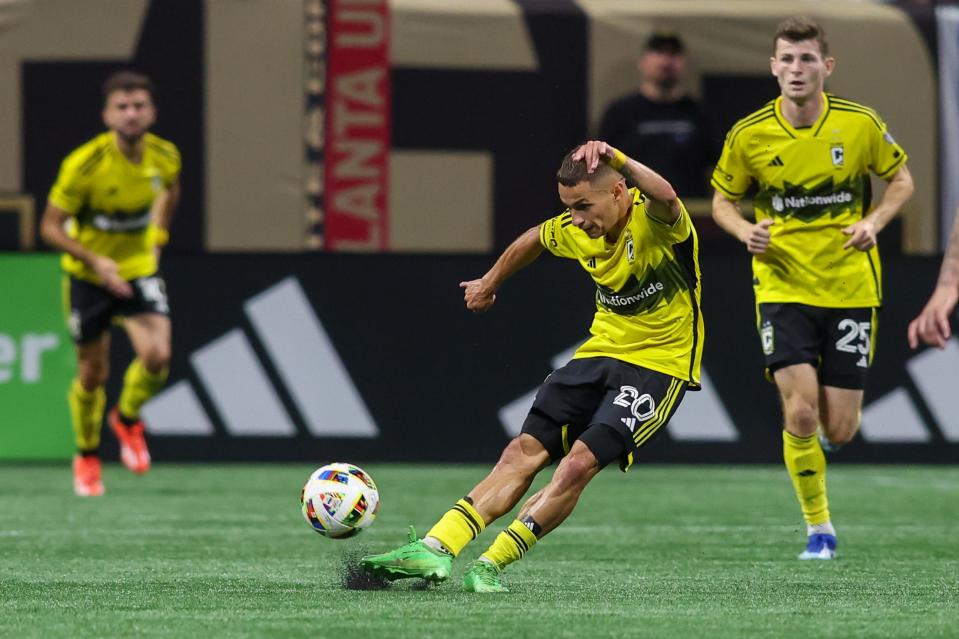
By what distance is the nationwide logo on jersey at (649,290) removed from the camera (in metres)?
6.73

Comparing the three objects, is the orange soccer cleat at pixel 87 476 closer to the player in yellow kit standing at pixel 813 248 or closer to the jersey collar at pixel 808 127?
the player in yellow kit standing at pixel 813 248

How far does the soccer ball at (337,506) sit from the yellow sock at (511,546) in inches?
24.6

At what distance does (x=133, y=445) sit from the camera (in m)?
11.6

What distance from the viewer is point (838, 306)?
8023mm

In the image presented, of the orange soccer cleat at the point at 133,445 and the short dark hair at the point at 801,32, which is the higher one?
the short dark hair at the point at 801,32

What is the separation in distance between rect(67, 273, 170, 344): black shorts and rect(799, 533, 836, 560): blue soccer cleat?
4948 millimetres

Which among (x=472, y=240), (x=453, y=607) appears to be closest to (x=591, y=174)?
(x=453, y=607)

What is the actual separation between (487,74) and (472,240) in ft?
4.05

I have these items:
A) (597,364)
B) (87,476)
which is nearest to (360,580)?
(597,364)

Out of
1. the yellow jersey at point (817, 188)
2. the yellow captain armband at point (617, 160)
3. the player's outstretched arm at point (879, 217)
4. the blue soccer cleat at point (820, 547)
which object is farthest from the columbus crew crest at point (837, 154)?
the yellow captain armband at point (617, 160)

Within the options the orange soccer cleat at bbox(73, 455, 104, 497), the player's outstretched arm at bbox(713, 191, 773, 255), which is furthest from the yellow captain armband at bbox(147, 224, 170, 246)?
the player's outstretched arm at bbox(713, 191, 773, 255)

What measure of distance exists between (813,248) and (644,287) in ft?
4.97

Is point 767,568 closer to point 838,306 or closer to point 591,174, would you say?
point 838,306

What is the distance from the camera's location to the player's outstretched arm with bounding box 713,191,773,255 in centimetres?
754
